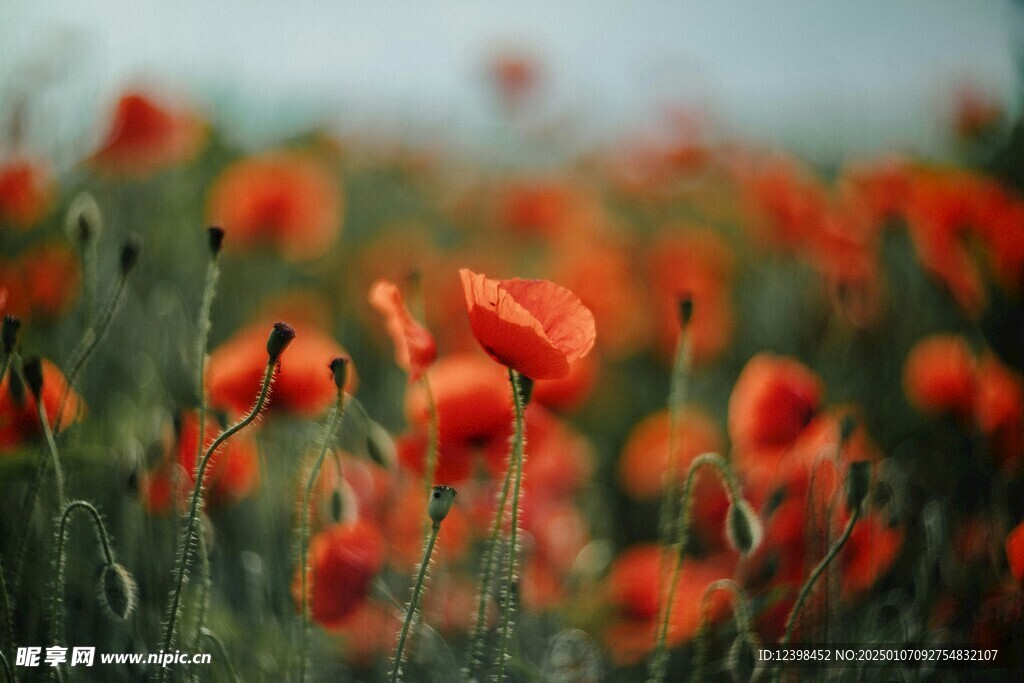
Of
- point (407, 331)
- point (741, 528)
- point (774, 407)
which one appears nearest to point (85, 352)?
point (407, 331)

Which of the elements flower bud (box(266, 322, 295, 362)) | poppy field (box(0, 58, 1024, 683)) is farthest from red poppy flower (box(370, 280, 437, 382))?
flower bud (box(266, 322, 295, 362))

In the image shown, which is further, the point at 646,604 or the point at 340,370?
the point at 646,604

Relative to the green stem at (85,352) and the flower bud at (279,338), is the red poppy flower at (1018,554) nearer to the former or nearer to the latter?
the flower bud at (279,338)

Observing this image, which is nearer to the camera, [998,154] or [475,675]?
[475,675]

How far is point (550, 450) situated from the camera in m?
1.27

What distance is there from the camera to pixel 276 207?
1.78m

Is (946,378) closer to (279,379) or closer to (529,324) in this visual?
(529,324)

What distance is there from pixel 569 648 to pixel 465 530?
23cm

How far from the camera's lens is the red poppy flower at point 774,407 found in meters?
1.15

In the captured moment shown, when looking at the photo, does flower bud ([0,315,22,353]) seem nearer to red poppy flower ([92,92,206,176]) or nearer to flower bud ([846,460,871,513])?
flower bud ([846,460,871,513])

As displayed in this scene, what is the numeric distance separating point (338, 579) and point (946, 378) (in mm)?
932

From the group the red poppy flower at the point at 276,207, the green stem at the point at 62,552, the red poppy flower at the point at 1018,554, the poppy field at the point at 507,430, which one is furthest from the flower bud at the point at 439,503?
the red poppy flower at the point at 276,207

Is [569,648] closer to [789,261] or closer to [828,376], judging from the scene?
[828,376]

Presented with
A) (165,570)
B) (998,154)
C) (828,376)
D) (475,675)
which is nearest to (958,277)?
(828,376)
